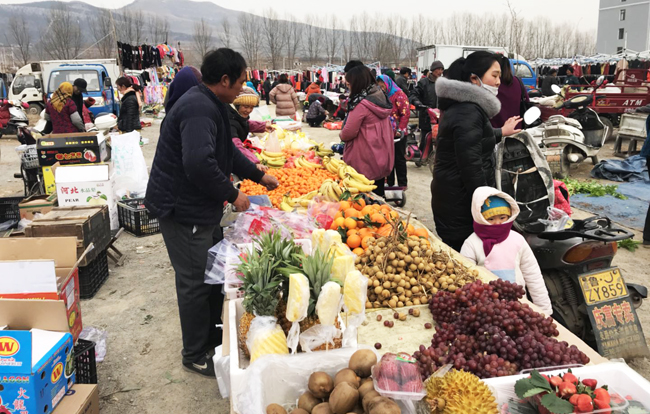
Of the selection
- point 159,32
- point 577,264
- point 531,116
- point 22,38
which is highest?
point 159,32

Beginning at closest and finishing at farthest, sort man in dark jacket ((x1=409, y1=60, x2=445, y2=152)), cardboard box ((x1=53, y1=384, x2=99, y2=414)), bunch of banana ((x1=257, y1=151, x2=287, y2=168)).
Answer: cardboard box ((x1=53, y1=384, x2=99, y2=414)), bunch of banana ((x1=257, y1=151, x2=287, y2=168)), man in dark jacket ((x1=409, y1=60, x2=445, y2=152))

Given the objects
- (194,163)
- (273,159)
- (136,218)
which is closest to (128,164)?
(136,218)

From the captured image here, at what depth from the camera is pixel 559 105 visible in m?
11.0

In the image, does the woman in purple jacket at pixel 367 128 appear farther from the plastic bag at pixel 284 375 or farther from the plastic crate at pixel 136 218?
the plastic bag at pixel 284 375

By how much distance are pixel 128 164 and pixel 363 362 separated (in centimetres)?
613

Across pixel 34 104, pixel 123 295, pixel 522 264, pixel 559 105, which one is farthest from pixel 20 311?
pixel 34 104

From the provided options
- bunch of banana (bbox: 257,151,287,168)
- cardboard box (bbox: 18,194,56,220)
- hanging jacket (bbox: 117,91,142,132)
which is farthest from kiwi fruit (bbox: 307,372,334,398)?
hanging jacket (bbox: 117,91,142,132)

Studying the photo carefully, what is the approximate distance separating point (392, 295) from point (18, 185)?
9.64 metres

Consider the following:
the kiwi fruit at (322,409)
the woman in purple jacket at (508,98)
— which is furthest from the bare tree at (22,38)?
the kiwi fruit at (322,409)

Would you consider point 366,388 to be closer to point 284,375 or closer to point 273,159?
point 284,375

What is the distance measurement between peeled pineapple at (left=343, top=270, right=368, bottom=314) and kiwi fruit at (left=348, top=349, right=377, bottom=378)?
231mm

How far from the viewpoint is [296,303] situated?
185cm

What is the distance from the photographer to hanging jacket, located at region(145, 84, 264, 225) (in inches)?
107

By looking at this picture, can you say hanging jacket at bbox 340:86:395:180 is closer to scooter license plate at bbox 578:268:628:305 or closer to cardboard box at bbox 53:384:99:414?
scooter license plate at bbox 578:268:628:305
